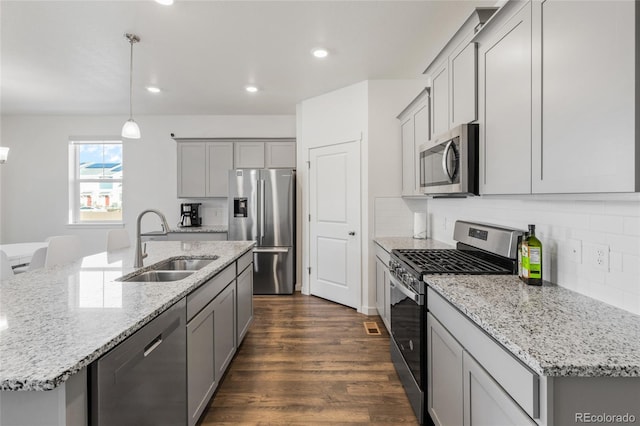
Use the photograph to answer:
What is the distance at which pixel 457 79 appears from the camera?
202 cm

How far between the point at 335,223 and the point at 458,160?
234 centimetres

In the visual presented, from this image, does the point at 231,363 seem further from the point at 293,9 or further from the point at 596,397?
the point at 293,9

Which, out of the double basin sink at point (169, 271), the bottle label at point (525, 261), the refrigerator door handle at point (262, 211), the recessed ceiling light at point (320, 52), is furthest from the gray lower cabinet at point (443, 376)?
the refrigerator door handle at point (262, 211)

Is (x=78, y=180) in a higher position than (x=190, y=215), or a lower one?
higher

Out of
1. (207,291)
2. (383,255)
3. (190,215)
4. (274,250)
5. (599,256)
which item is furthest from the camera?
(190,215)

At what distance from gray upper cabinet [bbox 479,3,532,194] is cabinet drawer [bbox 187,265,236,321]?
5.50 feet

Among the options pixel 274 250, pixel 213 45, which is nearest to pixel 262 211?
pixel 274 250

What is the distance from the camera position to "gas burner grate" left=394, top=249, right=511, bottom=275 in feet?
5.91

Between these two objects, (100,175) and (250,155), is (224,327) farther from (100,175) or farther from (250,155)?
(100,175)

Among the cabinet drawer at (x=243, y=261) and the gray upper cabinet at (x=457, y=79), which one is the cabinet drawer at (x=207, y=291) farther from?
the gray upper cabinet at (x=457, y=79)

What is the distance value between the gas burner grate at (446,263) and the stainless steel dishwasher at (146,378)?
1299 mm

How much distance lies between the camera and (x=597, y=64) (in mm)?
1023

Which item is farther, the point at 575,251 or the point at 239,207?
the point at 239,207

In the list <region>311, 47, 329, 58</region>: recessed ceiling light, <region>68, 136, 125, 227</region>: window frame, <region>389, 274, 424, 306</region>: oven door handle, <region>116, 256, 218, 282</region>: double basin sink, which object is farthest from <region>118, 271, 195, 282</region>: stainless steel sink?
<region>68, 136, 125, 227</region>: window frame
